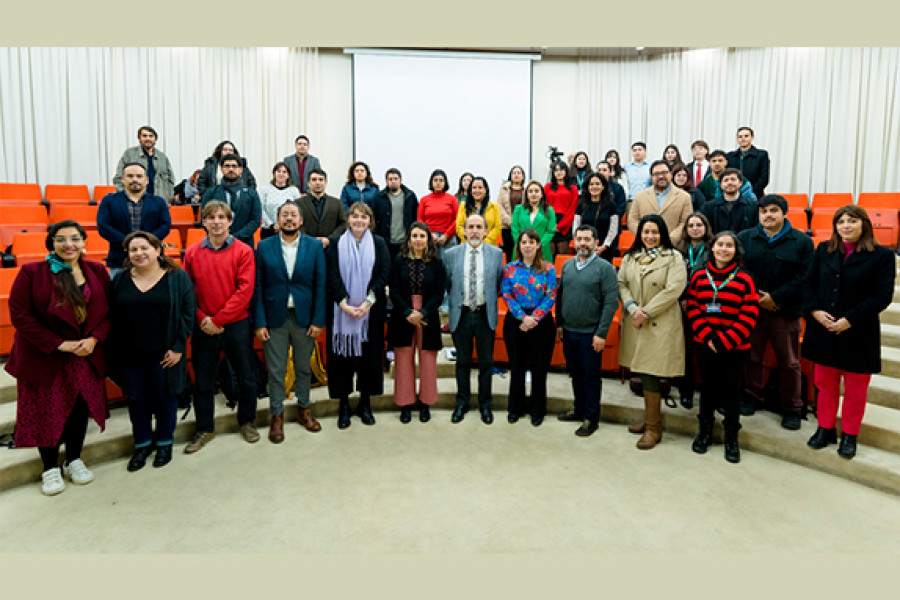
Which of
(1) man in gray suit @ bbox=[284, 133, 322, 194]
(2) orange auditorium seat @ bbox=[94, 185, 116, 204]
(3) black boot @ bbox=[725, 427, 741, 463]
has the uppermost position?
(1) man in gray suit @ bbox=[284, 133, 322, 194]

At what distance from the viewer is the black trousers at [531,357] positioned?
12.1 feet

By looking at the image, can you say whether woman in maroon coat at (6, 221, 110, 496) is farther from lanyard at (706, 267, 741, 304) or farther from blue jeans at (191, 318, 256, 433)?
lanyard at (706, 267, 741, 304)

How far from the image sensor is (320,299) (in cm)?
351

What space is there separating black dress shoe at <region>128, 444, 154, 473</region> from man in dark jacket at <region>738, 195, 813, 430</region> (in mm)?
3958

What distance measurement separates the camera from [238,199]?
407cm

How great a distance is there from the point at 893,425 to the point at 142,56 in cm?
938

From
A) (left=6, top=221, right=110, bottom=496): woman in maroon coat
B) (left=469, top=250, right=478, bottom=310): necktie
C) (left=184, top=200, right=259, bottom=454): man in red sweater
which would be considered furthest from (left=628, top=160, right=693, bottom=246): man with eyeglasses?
(left=6, top=221, right=110, bottom=496): woman in maroon coat

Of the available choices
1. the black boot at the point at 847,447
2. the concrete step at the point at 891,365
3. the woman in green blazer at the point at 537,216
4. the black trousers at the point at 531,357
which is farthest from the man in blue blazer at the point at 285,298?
the concrete step at the point at 891,365

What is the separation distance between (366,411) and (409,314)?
827mm

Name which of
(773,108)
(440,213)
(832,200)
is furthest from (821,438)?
(773,108)

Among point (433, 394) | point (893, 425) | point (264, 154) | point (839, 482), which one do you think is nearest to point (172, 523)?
point (433, 394)

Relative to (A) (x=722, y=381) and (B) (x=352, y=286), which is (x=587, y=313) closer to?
(A) (x=722, y=381)

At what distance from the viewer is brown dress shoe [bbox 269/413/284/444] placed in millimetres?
3486

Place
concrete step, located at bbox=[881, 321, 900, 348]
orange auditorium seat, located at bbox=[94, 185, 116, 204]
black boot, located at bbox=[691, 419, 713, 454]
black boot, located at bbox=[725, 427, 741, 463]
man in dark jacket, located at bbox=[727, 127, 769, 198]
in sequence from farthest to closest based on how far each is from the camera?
orange auditorium seat, located at bbox=[94, 185, 116, 204] < man in dark jacket, located at bbox=[727, 127, 769, 198] < concrete step, located at bbox=[881, 321, 900, 348] < black boot, located at bbox=[691, 419, 713, 454] < black boot, located at bbox=[725, 427, 741, 463]
